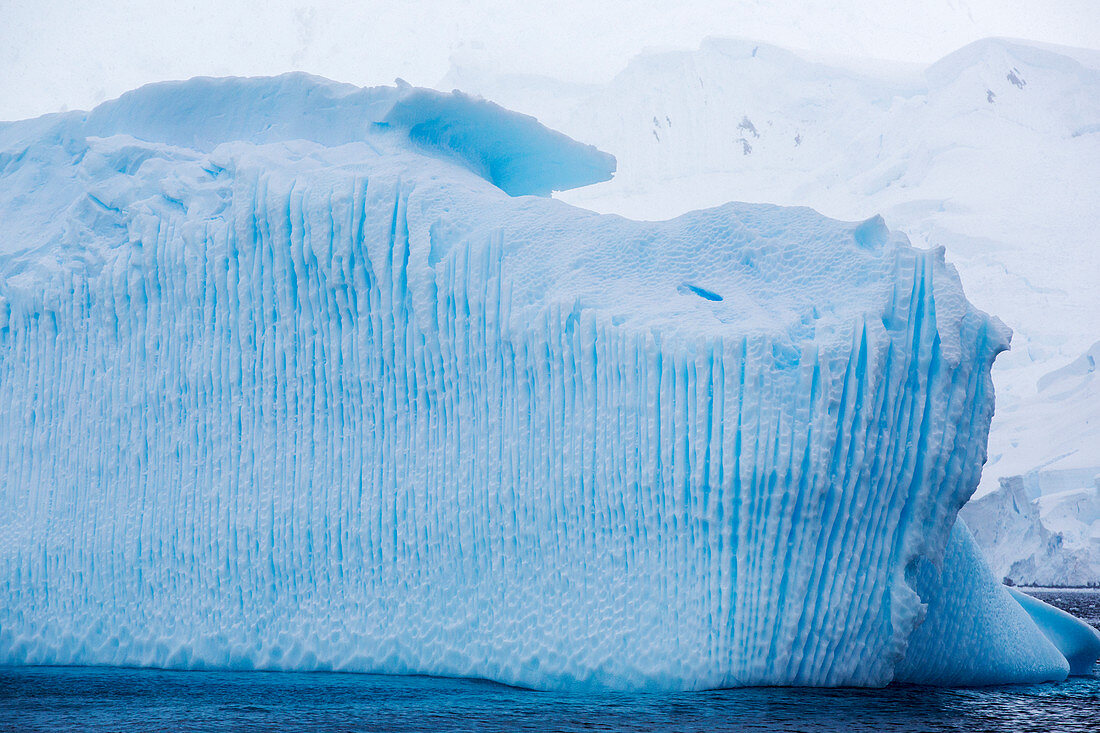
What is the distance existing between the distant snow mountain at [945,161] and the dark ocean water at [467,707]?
1651cm

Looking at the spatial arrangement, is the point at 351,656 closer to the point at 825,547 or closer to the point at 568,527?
the point at 568,527

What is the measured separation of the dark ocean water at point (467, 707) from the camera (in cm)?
453

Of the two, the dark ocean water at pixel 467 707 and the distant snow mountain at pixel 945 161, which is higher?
the distant snow mountain at pixel 945 161

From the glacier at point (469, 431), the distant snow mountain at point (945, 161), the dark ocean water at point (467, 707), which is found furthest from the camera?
the distant snow mountain at point (945, 161)

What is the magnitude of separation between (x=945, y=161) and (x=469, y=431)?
41.1 meters

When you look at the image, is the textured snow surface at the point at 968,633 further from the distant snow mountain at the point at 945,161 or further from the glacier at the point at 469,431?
the distant snow mountain at the point at 945,161

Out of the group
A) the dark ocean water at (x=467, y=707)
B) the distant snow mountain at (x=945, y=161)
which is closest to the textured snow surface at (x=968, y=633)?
the dark ocean water at (x=467, y=707)

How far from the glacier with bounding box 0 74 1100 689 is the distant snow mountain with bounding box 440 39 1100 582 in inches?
648

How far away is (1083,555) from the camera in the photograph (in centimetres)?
1941

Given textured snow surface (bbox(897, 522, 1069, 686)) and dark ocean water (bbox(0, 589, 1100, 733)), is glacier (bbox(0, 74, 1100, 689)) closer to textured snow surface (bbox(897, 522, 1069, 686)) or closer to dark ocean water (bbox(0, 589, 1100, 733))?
textured snow surface (bbox(897, 522, 1069, 686))

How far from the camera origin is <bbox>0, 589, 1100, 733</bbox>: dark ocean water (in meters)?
4.53

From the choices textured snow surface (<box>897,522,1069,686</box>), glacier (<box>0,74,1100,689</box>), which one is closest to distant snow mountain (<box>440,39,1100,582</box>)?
textured snow surface (<box>897,522,1069,686</box>)

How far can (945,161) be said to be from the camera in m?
42.8

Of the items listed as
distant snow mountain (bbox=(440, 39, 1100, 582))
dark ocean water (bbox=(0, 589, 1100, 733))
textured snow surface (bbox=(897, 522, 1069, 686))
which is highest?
distant snow mountain (bbox=(440, 39, 1100, 582))
